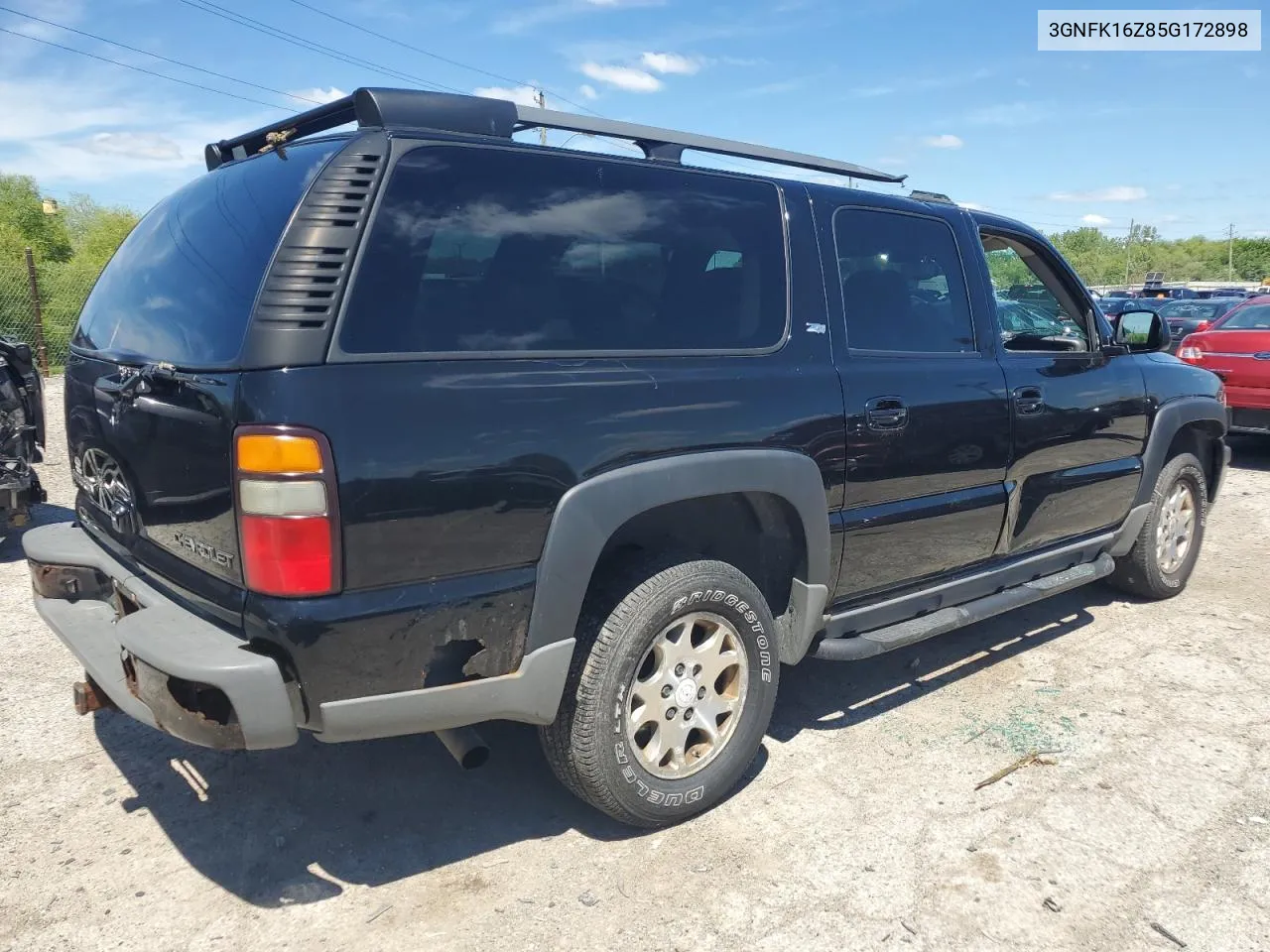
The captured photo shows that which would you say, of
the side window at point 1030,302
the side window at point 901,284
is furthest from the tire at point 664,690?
the side window at point 1030,302

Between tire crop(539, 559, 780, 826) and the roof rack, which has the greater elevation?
the roof rack

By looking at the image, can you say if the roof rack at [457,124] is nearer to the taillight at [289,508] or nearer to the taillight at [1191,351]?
the taillight at [289,508]

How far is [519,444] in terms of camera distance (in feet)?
7.86

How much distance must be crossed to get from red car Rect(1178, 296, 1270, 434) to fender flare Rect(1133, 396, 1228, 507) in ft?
14.2

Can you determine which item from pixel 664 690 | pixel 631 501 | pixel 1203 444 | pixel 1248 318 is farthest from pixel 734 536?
pixel 1248 318

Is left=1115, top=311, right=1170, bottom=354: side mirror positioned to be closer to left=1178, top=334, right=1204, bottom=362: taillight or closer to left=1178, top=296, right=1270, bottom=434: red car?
left=1178, top=296, right=1270, bottom=434: red car

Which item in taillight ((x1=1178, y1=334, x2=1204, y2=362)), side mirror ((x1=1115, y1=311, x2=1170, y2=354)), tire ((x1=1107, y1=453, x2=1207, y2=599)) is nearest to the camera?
side mirror ((x1=1115, y1=311, x2=1170, y2=354))

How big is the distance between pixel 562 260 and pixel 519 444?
0.58m

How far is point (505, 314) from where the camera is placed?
2.49m

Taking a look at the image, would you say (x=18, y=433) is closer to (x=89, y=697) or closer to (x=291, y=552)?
(x=89, y=697)

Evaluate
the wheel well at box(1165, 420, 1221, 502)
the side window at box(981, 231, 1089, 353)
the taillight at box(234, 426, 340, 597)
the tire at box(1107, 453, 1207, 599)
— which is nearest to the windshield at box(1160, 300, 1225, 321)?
the wheel well at box(1165, 420, 1221, 502)

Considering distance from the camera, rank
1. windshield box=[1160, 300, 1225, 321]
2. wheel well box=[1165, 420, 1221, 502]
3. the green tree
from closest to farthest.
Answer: wheel well box=[1165, 420, 1221, 502]
windshield box=[1160, 300, 1225, 321]
the green tree

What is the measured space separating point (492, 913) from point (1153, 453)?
12.6 feet

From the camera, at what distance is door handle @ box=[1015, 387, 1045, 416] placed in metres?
3.82
